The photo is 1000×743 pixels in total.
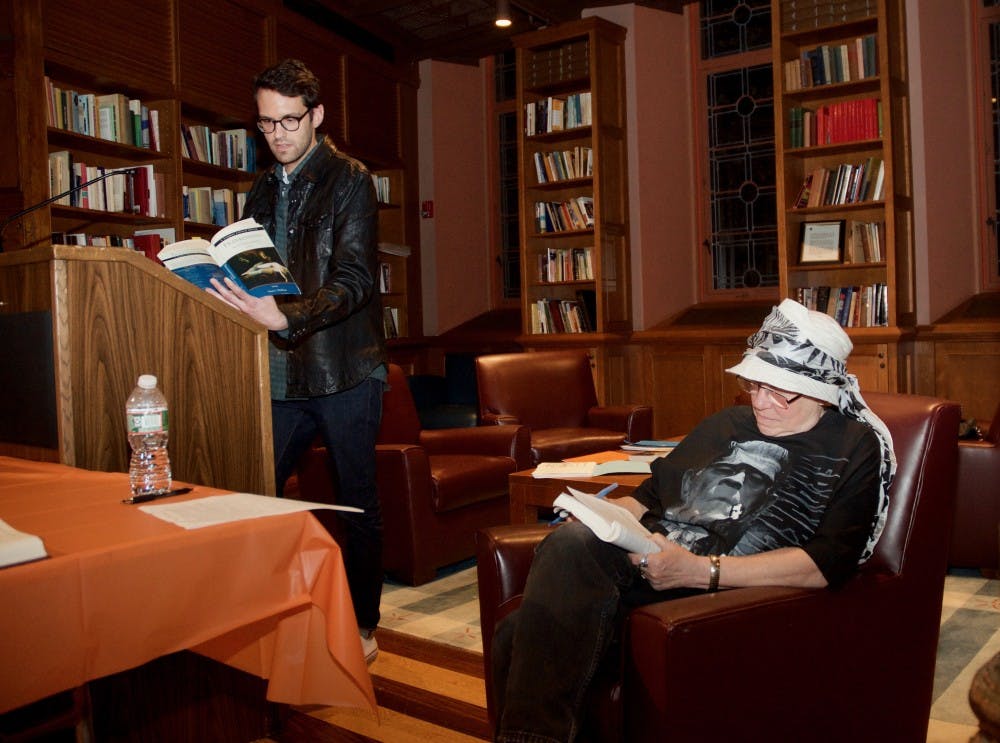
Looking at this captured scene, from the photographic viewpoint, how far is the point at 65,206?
430cm

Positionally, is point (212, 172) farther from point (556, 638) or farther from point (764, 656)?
point (764, 656)

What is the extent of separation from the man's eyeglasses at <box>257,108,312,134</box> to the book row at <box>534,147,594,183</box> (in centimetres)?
413

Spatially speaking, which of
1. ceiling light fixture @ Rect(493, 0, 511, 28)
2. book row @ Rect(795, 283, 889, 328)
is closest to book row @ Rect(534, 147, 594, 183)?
ceiling light fixture @ Rect(493, 0, 511, 28)

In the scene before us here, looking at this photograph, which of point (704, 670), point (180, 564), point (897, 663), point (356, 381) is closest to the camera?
point (180, 564)

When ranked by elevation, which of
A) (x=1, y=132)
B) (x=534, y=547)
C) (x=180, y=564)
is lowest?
(x=534, y=547)

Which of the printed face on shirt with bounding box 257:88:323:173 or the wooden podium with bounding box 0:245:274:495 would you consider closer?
the wooden podium with bounding box 0:245:274:495

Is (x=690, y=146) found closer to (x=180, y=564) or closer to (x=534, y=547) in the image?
(x=534, y=547)

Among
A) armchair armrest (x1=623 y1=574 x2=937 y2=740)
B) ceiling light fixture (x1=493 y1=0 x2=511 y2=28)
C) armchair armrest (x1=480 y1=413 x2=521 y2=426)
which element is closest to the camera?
armchair armrest (x1=623 y1=574 x2=937 y2=740)

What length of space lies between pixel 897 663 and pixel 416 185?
20.0 ft

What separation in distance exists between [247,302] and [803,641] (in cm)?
123

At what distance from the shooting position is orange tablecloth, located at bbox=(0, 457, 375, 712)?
102cm

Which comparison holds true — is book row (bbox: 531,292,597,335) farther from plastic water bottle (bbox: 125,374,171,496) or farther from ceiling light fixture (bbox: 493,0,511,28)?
plastic water bottle (bbox: 125,374,171,496)

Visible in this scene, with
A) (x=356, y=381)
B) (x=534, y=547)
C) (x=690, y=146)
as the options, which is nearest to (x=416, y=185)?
(x=690, y=146)

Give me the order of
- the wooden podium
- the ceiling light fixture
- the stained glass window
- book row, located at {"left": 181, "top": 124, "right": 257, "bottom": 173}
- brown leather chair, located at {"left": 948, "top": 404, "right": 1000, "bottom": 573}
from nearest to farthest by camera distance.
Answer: the wooden podium, brown leather chair, located at {"left": 948, "top": 404, "right": 1000, "bottom": 573}, book row, located at {"left": 181, "top": 124, "right": 257, "bottom": 173}, the ceiling light fixture, the stained glass window
